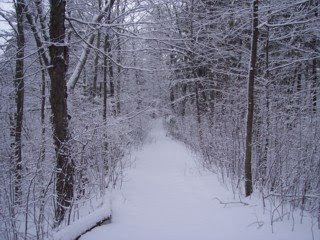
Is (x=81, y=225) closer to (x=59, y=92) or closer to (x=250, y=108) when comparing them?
(x=59, y=92)

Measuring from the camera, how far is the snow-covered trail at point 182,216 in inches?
180

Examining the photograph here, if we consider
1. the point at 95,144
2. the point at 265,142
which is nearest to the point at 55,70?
the point at 95,144

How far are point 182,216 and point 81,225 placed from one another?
1.86 metres

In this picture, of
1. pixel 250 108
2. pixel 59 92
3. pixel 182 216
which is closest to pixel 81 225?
pixel 182 216

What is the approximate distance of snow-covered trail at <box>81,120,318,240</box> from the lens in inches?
180

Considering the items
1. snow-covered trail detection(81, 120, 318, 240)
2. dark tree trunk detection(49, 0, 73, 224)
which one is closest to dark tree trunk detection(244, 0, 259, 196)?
snow-covered trail detection(81, 120, 318, 240)

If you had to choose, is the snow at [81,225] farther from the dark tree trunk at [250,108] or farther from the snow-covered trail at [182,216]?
the dark tree trunk at [250,108]

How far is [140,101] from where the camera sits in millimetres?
27359

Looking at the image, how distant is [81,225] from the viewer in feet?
14.9

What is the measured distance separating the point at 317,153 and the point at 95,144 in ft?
16.8

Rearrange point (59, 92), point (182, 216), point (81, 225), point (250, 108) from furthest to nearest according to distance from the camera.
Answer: point (250, 108), point (59, 92), point (182, 216), point (81, 225)

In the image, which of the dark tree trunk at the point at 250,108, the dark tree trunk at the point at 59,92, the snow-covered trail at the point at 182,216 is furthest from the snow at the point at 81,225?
the dark tree trunk at the point at 250,108

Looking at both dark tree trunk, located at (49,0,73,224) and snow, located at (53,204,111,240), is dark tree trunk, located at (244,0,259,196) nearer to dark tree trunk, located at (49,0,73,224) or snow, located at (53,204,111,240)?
snow, located at (53,204,111,240)

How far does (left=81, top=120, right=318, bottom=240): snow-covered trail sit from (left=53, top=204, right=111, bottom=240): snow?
0.44ft
